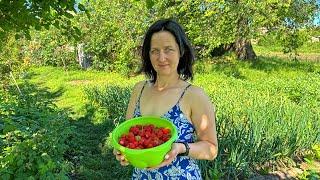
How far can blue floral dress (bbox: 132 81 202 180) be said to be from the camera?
2.00 metres

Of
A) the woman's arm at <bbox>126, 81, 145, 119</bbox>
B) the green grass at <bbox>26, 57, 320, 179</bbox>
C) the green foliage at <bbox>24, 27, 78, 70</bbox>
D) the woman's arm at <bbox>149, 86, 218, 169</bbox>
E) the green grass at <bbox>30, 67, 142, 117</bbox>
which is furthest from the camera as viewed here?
the green foliage at <bbox>24, 27, 78, 70</bbox>

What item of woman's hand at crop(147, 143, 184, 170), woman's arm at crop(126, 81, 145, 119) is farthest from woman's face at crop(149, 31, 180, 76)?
woman's hand at crop(147, 143, 184, 170)

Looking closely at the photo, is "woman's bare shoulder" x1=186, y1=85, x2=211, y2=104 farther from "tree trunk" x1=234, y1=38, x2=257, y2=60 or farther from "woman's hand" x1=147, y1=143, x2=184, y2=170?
"tree trunk" x1=234, y1=38, x2=257, y2=60

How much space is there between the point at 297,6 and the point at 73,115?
10.6m

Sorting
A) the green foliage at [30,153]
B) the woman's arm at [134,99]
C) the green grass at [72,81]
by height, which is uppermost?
the woman's arm at [134,99]

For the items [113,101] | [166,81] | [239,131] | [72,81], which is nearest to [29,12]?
[166,81]

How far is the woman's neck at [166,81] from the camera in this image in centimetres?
210

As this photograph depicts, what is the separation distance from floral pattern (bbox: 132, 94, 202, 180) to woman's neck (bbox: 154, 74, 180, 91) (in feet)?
0.45

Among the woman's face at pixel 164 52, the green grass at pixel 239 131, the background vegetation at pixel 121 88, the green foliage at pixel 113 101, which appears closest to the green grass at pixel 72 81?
the background vegetation at pixel 121 88

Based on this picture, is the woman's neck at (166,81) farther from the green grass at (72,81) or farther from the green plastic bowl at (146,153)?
the green grass at (72,81)

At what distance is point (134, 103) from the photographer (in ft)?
7.25

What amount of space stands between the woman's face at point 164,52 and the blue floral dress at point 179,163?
145 millimetres

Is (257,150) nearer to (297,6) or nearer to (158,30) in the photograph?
(158,30)

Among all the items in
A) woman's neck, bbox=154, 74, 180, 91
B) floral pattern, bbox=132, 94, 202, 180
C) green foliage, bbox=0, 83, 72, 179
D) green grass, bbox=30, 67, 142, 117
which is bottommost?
green grass, bbox=30, 67, 142, 117
